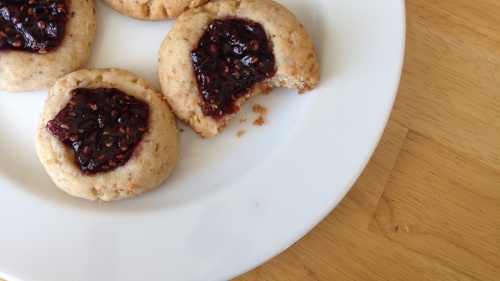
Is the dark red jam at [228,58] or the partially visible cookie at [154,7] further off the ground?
the partially visible cookie at [154,7]

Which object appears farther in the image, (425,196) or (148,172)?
(425,196)

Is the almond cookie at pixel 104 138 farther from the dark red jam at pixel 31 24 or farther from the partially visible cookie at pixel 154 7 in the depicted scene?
the partially visible cookie at pixel 154 7

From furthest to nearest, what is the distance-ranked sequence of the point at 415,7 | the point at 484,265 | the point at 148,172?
the point at 415,7
the point at 484,265
the point at 148,172

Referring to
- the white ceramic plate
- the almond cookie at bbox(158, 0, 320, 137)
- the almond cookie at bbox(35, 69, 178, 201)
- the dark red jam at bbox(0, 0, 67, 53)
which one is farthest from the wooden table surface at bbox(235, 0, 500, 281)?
the dark red jam at bbox(0, 0, 67, 53)

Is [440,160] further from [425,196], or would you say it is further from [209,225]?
[209,225]

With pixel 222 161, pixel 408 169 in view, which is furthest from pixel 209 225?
pixel 408 169

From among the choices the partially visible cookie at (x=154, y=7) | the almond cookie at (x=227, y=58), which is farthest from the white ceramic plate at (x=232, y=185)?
the partially visible cookie at (x=154, y=7)

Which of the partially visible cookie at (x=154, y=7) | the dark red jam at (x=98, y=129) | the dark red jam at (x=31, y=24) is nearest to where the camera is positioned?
the dark red jam at (x=98, y=129)
